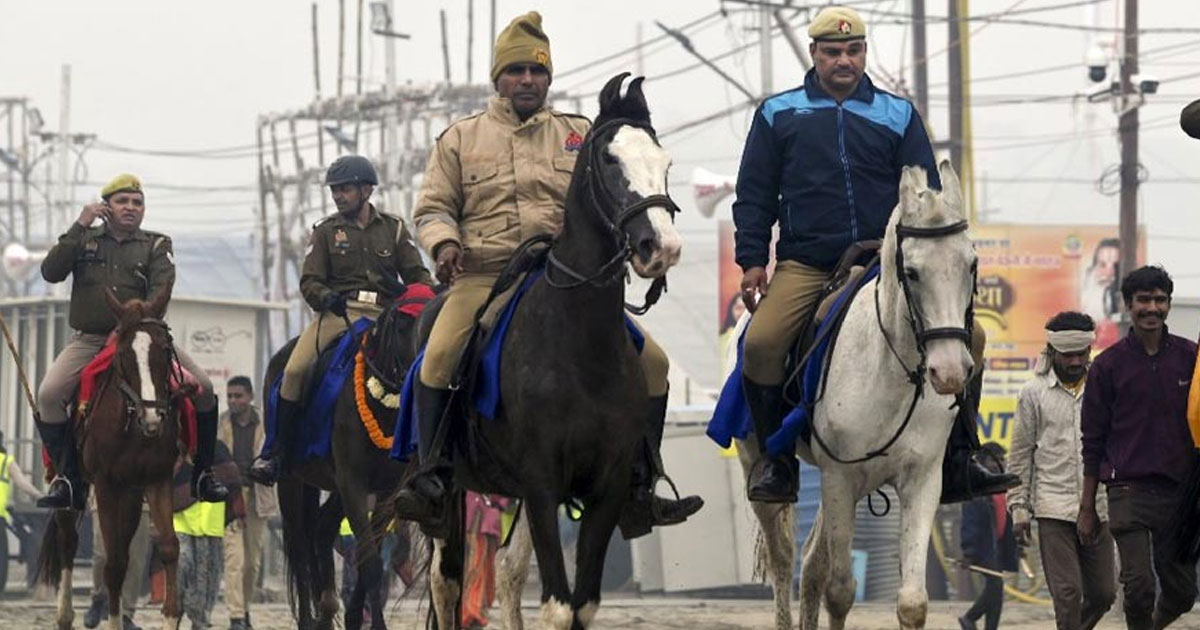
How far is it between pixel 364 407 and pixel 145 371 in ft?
5.50

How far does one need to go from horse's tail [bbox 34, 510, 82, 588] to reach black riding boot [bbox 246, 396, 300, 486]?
64.4 inches

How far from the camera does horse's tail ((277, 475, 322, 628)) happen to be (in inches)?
634

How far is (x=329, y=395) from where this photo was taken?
15.8 m

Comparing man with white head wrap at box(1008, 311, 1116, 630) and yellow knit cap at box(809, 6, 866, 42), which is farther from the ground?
yellow knit cap at box(809, 6, 866, 42)

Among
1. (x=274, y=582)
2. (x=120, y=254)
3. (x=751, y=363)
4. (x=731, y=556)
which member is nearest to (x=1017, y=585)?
(x=731, y=556)

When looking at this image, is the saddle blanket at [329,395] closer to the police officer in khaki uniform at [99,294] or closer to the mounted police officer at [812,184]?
the police officer in khaki uniform at [99,294]

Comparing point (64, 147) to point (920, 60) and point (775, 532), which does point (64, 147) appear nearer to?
point (920, 60)

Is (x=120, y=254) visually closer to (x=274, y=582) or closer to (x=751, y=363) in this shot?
(x=751, y=363)

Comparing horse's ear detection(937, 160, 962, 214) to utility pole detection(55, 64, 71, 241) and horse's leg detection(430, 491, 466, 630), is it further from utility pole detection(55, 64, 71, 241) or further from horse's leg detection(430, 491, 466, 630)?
utility pole detection(55, 64, 71, 241)

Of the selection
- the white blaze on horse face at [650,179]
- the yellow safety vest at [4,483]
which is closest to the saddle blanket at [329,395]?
the white blaze on horse face at [650,179]

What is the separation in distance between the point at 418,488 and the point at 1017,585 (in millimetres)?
19552

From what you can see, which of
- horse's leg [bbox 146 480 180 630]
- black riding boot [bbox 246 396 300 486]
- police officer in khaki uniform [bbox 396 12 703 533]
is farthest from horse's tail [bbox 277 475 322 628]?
police officer in khaki uniform [bbox 396 12 703 533]

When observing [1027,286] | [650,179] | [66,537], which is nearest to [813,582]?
[650,179]

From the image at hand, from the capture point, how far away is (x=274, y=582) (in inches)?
1355
